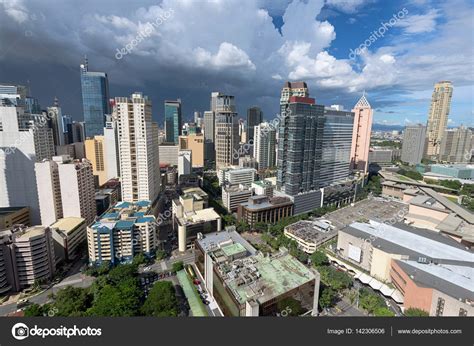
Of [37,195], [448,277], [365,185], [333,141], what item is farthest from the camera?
[365,185]

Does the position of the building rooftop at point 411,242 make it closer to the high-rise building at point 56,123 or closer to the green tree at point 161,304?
the green tree at point 161,304

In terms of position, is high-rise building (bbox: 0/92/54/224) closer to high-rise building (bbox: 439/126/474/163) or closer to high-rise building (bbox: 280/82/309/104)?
high-rise building (bbox: 280/82/309/104)

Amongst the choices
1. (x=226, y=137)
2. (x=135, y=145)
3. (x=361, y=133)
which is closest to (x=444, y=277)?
(x=135, y=145)

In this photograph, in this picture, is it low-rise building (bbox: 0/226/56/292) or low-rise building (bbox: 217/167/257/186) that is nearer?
low-rise building (bbox: 0/226/56/292)

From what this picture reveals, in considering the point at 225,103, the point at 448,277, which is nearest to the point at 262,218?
the point at 448,277

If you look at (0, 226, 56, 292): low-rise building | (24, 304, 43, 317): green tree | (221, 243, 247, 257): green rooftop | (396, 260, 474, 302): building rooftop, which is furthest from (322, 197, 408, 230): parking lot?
(0, 226, 56, 292): low-rise building

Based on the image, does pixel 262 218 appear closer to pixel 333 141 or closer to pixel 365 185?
pixel 333 141
